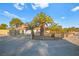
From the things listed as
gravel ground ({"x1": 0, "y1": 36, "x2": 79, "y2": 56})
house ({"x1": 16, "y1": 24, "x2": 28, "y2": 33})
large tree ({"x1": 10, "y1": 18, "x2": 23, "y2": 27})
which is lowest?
gravel ground ({"x1": 0, "y1": 36, "x2": 79, "y2": 56})

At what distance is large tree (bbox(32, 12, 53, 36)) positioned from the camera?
2.21m

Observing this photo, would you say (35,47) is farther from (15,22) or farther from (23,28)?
(15,22)

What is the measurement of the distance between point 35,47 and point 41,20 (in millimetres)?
346

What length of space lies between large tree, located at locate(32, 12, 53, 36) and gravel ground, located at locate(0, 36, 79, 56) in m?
0.20

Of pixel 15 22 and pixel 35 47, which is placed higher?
pixel 15 22

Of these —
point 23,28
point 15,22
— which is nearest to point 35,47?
point 23,28

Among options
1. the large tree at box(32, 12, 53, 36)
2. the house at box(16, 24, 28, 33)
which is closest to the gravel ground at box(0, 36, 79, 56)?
the house at box(16, 24, 28, 33)

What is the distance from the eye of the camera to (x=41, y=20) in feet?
7.36

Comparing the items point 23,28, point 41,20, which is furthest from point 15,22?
point 41,20

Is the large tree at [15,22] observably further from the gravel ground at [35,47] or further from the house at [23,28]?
the gravel ground at [35,47]

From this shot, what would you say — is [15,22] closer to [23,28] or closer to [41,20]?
[23,28]

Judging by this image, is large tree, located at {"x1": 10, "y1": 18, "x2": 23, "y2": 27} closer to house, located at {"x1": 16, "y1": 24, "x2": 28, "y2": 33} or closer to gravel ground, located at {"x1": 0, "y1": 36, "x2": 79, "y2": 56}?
house, located at {"x1": 16, "y1": 24, "x2": 28, "y2": 33}

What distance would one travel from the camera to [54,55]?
2.19 metres

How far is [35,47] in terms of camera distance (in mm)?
2244
